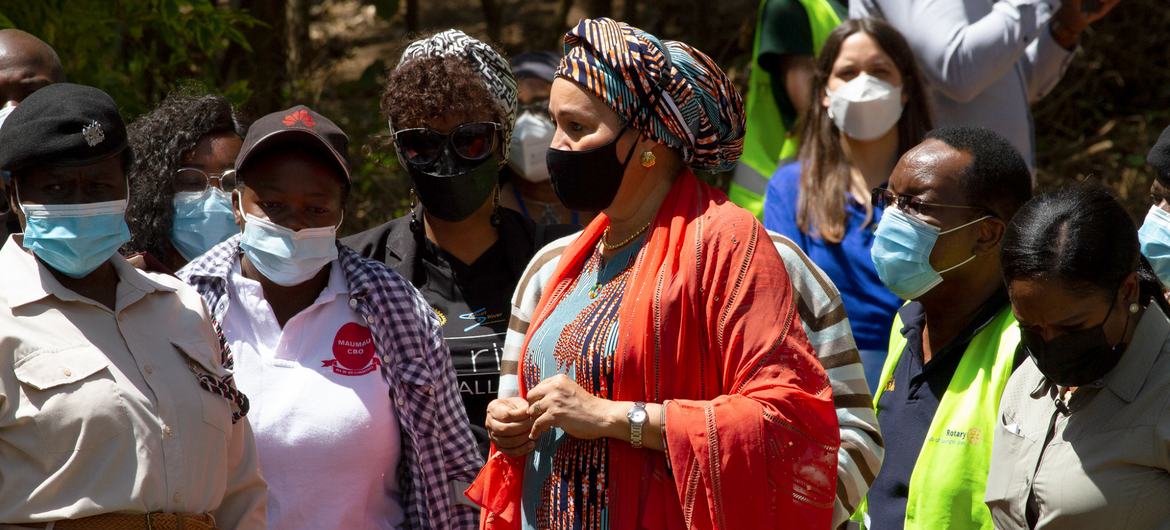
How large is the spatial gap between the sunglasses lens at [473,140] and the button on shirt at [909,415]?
1406 mm

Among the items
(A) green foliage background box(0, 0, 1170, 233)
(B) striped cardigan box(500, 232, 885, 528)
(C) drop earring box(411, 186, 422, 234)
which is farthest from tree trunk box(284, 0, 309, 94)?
(B) striped cardigan box(500, 232, 885, 528)

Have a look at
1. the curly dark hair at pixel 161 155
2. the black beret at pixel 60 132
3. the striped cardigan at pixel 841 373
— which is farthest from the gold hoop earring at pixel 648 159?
the curly dark hair at pixel 161 155

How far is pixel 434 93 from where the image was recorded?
4.23 m

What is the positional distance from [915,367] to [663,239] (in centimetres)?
118

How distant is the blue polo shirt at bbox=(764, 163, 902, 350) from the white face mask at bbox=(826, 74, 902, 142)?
310 millimetres

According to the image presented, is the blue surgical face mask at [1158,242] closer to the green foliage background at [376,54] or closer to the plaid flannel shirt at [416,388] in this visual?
the plaid flannel shirt at [416,388]

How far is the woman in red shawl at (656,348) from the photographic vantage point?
9.64ft

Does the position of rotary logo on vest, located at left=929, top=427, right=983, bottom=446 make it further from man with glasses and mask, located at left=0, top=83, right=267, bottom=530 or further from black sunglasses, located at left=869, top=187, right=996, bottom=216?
man with glasses and mask, located at left=0, top=83, right=267, bottom=530

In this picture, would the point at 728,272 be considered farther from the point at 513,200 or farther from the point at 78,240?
the point at 513,200

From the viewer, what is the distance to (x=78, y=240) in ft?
10.1

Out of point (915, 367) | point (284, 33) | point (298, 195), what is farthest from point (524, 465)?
point (284, 33)

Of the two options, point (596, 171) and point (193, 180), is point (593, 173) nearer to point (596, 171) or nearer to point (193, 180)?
point (596, 171)

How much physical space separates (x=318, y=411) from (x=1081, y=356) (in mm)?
1844

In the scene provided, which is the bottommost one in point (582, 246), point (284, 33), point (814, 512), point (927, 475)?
point (284, 33)
